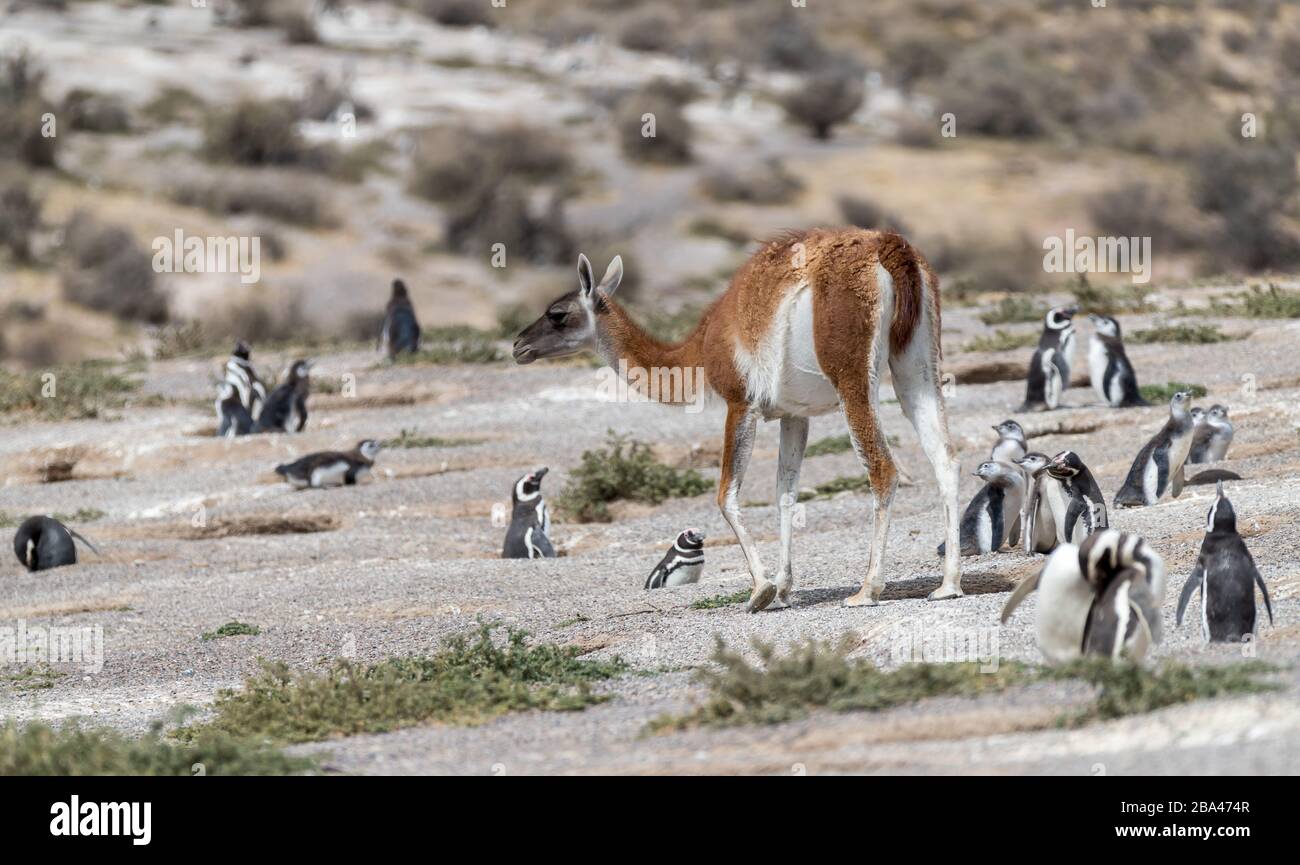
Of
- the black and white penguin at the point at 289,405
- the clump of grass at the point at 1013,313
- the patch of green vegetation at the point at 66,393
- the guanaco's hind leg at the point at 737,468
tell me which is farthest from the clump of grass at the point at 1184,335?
the patch of green vegetation at the point at 66,393

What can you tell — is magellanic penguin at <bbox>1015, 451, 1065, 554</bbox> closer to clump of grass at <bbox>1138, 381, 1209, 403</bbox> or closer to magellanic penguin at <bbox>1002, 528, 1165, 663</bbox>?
magellanic penguin at <bbox>1002, 528, 1165, 663</bbox>

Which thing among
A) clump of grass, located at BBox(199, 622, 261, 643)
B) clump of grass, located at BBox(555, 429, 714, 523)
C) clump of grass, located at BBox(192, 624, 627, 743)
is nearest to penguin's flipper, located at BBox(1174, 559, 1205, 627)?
clump of grass, located at BBox(192, 624, 627, 743)

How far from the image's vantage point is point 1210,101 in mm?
58469

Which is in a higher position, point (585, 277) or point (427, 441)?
point (585, 277)

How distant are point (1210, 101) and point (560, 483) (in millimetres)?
47416

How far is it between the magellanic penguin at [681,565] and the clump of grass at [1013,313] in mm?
12160

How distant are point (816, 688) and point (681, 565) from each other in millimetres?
5264

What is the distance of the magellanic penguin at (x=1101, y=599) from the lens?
6895 mm

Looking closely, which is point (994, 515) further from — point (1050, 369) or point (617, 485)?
point (1050, 369)

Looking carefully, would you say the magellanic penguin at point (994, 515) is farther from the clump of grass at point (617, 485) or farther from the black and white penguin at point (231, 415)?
the black and white penguin at point (231, 415)

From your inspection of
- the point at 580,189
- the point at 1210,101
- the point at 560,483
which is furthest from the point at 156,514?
the point at 1210,101

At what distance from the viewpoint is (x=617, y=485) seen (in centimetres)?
1596

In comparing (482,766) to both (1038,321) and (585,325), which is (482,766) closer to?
(585,325)

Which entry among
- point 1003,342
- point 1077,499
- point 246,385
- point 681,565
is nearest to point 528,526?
point 681,565
